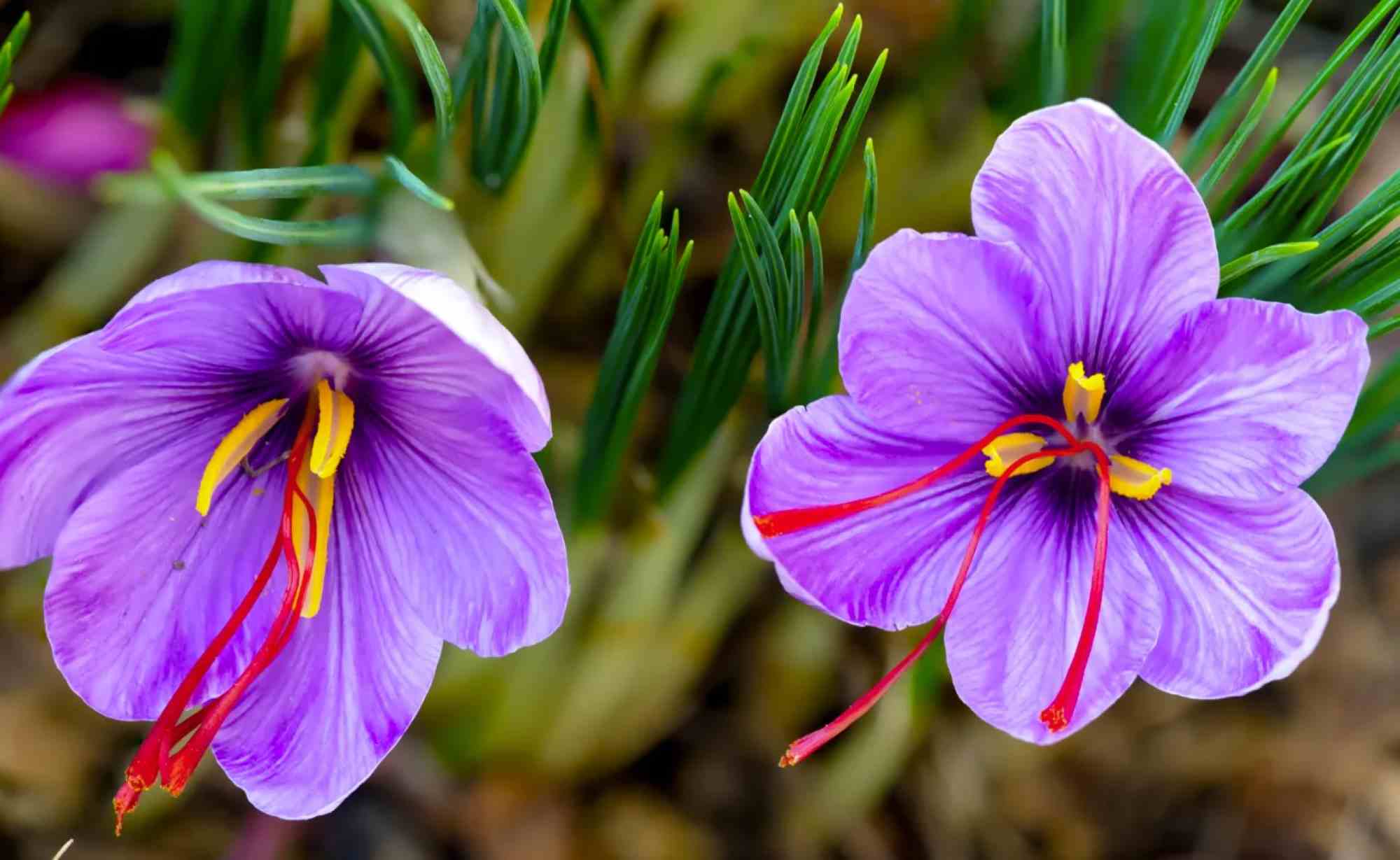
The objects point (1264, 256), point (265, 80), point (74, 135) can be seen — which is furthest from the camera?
point (74, 135)

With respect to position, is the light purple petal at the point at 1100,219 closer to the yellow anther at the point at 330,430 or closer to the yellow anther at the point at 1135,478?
the yellow anther at the point at 1135,478

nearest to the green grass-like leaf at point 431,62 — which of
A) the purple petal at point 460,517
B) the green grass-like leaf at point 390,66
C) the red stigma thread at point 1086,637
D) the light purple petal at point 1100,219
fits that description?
the green grass-like leaf at point 390,66

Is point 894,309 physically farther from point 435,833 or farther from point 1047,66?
point 435,833

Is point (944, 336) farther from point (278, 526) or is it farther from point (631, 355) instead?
point (278, 526)

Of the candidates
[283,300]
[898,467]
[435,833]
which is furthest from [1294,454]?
[435,833]

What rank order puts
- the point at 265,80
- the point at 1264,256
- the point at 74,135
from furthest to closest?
the point at 74,135
the point at 265,80
the point at 1264,256

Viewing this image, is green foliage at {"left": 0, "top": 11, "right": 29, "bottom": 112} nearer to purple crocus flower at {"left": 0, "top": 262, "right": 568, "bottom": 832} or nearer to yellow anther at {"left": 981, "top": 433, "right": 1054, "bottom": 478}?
purple crocus flower at {"left": 0, "top": 262, "right": 568, "bottom": 832}

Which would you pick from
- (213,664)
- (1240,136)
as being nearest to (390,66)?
(213,664)
